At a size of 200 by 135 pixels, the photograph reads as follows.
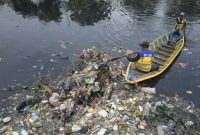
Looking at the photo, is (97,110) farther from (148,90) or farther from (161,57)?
(161,57)

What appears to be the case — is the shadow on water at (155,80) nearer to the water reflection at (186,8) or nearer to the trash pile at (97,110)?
the trash pile at (97,110)

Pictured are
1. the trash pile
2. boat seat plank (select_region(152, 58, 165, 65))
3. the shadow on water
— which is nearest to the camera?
the trash pile

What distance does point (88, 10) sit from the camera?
21469 millimetres

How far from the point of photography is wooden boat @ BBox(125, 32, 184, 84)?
1169 cm

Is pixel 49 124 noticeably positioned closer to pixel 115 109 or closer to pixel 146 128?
pixel 115 109

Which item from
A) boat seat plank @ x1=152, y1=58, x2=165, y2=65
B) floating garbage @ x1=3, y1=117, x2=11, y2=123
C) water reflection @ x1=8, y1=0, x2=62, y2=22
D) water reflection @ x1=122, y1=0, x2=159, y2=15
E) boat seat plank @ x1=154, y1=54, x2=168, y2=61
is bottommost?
floating garbage @ x1=3, y1=117, x2=11, y2=123

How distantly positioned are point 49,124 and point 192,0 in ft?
62.7

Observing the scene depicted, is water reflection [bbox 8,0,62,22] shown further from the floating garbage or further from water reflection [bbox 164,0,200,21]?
the floating garbage

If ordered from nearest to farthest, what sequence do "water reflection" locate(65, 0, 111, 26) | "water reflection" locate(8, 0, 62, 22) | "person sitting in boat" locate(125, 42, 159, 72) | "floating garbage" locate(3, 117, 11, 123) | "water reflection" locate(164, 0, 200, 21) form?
"floating garbage" locate(3, 117, 11, 123), "person sitting in boat" locate(125, 42, 159, 72), "water reflection" locate(65, 0, 111, 26), "water reflection" locate(8, 0, 62, 22), "water reflection" locate(164, 0, 200, 21)

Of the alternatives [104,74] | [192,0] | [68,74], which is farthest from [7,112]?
[192,0]

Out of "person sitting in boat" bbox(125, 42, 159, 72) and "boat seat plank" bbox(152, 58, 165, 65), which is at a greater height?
"person sitting in boat" bbox(125, 42, 159, 72)

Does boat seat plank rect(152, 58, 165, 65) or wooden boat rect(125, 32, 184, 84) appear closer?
wooden boat rect(125, 32, 184, 84)

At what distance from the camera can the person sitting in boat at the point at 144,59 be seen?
11266mm

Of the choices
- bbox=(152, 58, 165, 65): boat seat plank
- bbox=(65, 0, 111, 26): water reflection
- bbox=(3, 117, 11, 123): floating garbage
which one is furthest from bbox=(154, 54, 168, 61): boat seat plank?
bbox=(3, 117, 11, 123): floating garbage
